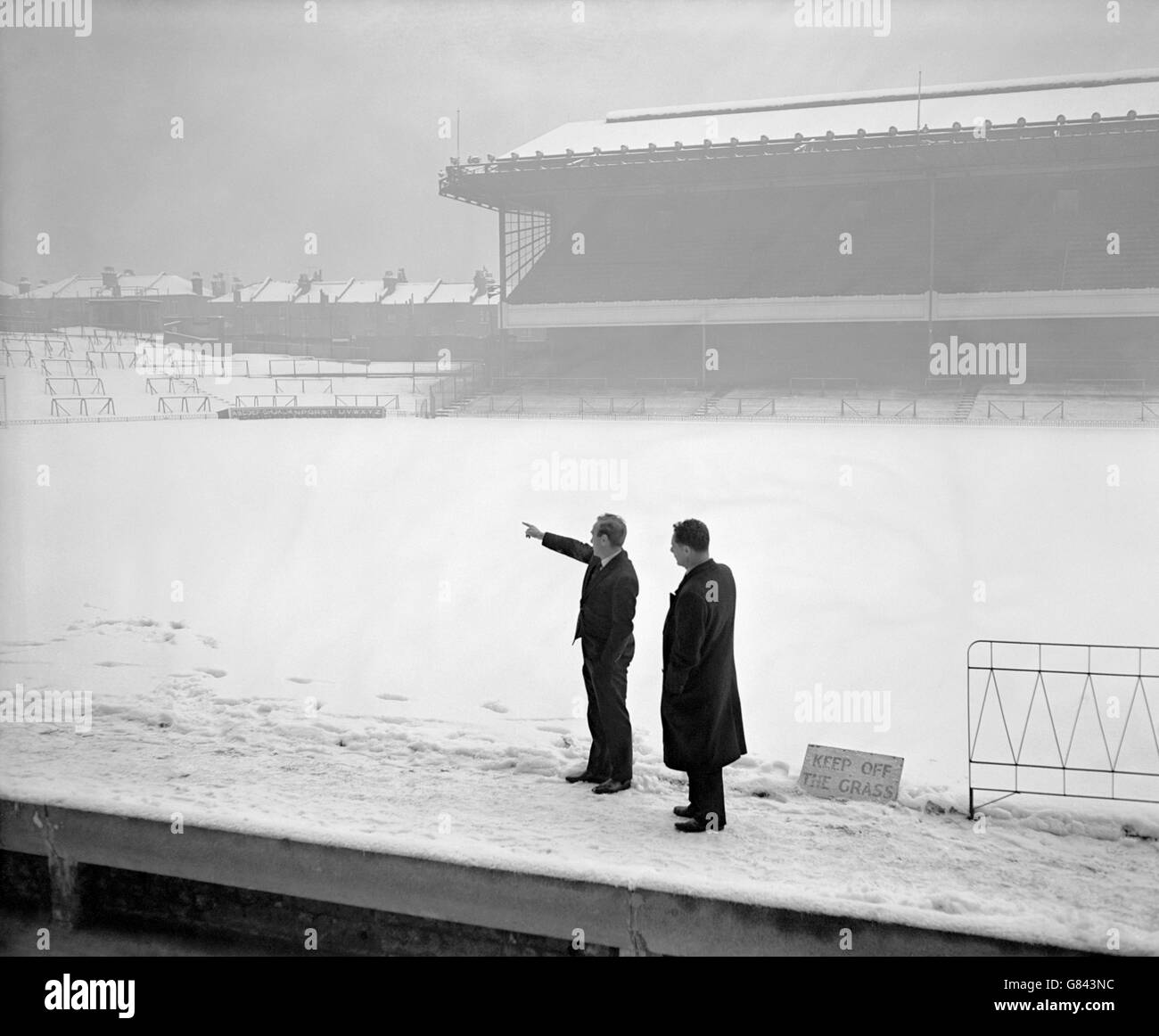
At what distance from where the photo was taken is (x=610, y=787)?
4.25 m

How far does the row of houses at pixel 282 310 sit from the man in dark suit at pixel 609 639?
4.51 m

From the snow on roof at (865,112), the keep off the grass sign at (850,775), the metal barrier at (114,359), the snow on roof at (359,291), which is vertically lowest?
the keep off the grass sign at (850,775)

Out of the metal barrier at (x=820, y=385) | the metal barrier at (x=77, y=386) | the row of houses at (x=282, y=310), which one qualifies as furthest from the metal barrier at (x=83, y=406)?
the metal barrier at (x=820, y=385)

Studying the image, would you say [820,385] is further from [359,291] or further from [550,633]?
[359,291]

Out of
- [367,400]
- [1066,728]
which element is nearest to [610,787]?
[1066,728]

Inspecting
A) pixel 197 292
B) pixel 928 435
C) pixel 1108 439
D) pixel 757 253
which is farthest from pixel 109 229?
pixel 757 253

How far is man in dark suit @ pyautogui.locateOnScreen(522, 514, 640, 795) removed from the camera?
4.09 meters

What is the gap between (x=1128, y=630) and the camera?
683 cm

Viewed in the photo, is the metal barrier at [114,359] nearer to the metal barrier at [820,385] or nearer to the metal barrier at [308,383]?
the metal barrier at [308,383]

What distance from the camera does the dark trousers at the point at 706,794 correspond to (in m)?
3.74

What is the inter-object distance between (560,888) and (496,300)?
64.4 feet

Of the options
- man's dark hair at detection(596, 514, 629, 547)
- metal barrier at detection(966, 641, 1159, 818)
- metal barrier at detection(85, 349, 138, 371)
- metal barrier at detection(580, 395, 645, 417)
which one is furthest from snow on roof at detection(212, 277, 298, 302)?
man's dark hair at detection(596, 514, 629, 547)

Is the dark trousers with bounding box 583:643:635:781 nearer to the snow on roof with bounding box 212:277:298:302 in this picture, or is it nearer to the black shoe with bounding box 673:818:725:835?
the black shoe with bounding box 673:818:725:835

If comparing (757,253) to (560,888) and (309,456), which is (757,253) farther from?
(560,888)
